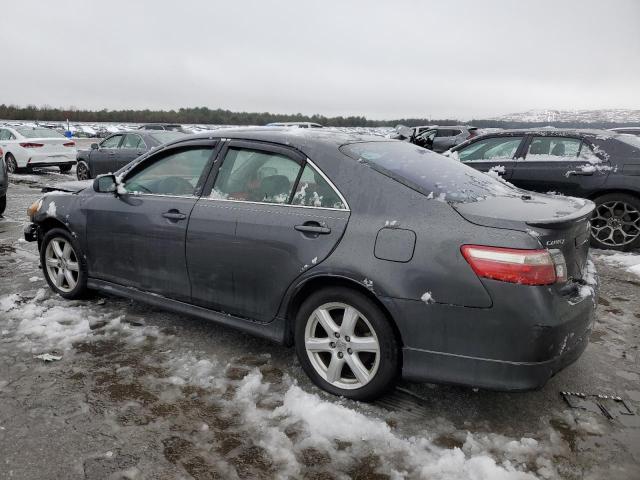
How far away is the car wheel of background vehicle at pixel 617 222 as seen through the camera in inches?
259

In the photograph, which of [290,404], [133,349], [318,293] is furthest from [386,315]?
[133,349]

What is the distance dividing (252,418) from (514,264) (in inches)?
64.3

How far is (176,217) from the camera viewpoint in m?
3.69

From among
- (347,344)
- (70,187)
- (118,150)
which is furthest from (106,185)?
(118,150)

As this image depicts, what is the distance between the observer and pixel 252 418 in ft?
9.42

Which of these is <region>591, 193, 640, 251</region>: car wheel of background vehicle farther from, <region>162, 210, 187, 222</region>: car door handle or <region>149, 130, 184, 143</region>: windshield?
<region>149, 130, 184, 143</region>: windshield

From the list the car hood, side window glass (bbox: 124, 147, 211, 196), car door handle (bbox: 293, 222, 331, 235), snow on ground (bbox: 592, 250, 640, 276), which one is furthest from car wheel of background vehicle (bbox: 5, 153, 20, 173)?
snow on ground (bbox: 592, 250, 640, 276)

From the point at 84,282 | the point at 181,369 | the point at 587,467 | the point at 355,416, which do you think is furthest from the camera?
the point at 84,282

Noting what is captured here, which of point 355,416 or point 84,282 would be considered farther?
point 84,282

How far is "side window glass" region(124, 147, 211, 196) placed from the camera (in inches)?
150

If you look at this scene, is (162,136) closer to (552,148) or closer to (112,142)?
(112,142)

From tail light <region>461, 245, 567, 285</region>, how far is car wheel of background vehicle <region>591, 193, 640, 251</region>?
4847 mm

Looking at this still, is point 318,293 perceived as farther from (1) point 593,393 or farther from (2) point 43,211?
(2) point 43,211

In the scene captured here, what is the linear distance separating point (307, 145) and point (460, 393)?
6.06 ft
